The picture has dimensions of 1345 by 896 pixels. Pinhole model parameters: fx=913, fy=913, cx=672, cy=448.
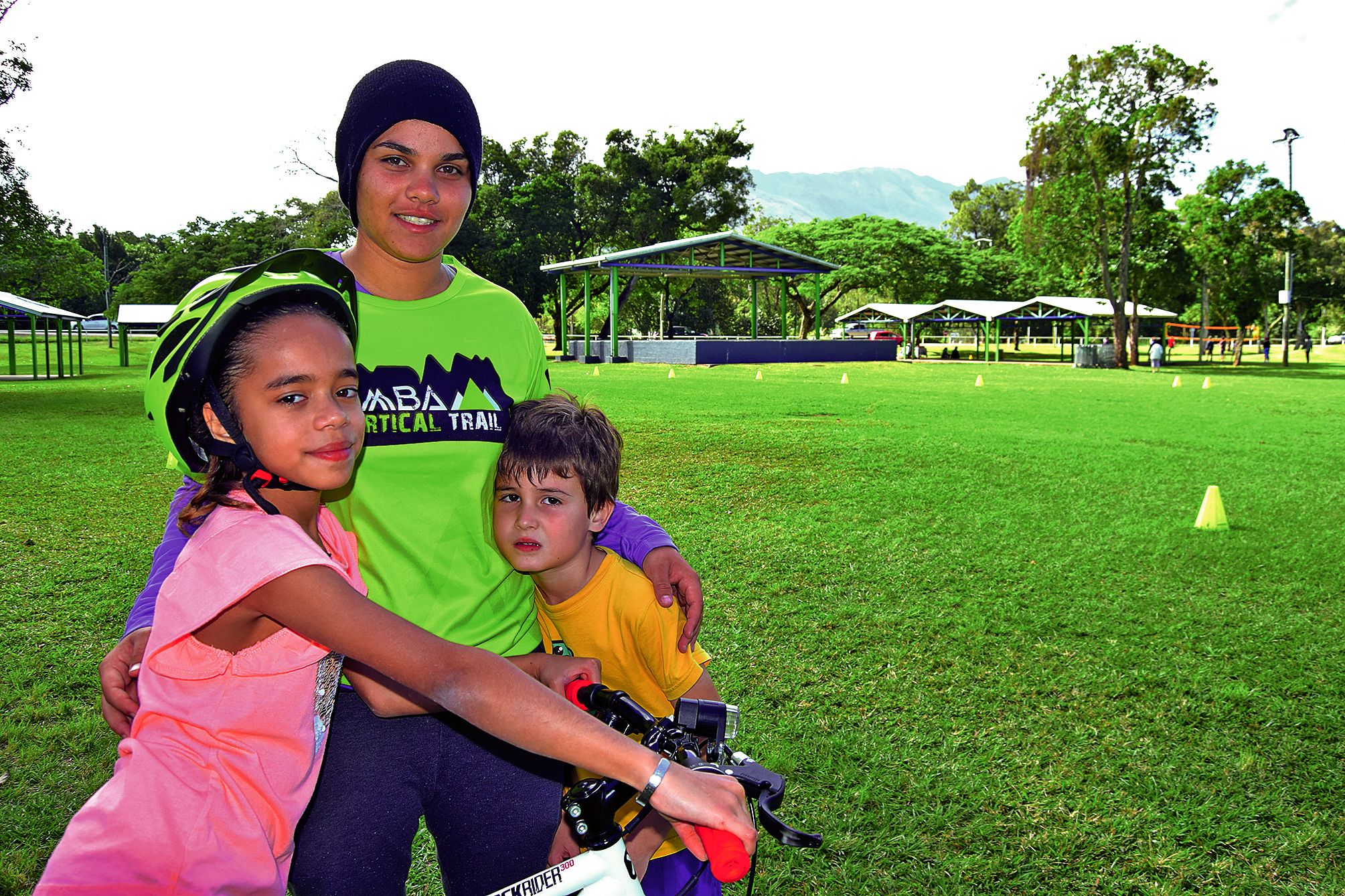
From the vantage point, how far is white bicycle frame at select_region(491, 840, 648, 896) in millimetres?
1363

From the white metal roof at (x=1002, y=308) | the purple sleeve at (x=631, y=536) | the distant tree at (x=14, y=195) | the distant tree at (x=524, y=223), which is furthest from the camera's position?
the white metal roof at (x=1002, y=308)

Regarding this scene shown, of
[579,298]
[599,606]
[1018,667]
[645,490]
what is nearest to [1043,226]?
[579,298]

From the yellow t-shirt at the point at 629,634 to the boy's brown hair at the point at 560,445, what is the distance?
22 centimetres

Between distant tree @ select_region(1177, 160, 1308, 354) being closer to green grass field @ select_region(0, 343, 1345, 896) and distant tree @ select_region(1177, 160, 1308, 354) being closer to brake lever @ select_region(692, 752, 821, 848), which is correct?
green grass field @ select_region(0, 343, 1345, 896)

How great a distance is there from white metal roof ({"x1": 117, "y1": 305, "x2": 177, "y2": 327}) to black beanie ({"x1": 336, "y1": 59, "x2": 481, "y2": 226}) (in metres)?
37.0

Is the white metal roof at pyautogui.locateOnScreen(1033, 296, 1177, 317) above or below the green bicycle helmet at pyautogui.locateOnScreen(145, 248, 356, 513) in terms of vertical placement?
above

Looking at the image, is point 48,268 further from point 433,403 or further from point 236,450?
point 236,450

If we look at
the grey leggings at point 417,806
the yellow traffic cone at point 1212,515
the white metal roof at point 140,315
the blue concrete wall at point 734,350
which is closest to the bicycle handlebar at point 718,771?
the grey leggings at point 417,806

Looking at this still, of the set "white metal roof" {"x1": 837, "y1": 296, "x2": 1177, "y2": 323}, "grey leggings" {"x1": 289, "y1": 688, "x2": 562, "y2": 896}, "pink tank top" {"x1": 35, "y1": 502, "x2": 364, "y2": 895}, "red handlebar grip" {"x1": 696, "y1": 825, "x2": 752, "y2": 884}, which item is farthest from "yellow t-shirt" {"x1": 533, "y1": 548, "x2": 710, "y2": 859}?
"white metal roof" {"x1": 837, "y1": 296, "x2": 1177, "y2": 323}

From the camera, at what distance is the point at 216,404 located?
61.6 inches

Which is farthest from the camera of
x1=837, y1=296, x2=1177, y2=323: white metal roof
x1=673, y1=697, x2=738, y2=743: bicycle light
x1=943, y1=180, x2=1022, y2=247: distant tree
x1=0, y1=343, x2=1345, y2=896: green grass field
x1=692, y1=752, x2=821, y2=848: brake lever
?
x1=943, y1=180, x2=1022, y2=247: distant tree

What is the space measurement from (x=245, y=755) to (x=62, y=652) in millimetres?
4214

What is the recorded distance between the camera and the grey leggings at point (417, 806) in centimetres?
166

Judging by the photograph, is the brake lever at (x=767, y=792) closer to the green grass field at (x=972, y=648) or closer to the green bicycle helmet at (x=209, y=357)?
the green bicycle helmet at (x=209, y=357)
